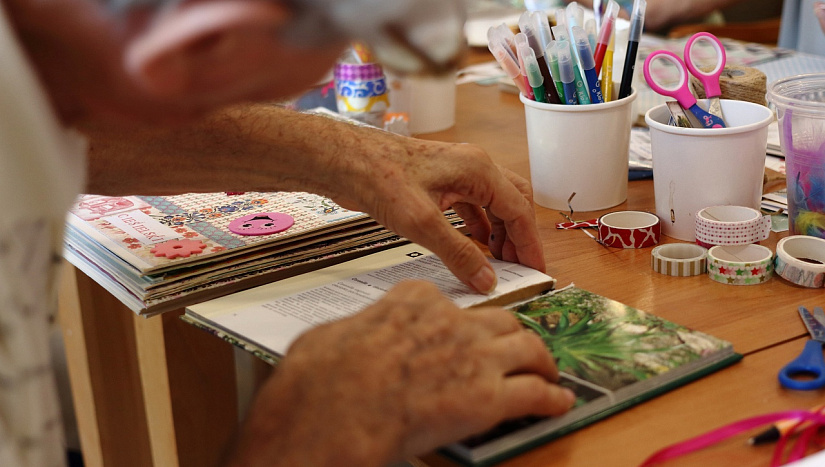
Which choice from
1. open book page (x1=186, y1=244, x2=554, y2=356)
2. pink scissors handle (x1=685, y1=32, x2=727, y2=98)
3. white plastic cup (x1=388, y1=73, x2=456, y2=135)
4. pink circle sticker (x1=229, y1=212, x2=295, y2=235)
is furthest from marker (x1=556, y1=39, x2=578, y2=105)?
white plastic cup (x1=388, y1=73, x2=456, y2=135)

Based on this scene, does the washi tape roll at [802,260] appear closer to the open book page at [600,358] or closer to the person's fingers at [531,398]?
the open book page at [600,358]

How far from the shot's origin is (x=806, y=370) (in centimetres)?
68

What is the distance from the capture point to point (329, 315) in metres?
0.79

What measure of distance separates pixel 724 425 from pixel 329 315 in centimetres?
35

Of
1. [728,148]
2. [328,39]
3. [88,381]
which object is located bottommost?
[88,381]

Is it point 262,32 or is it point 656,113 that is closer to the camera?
point 262,32

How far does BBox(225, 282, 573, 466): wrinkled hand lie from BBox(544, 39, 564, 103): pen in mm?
460

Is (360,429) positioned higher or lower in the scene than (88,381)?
higher

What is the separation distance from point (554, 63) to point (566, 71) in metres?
0.02

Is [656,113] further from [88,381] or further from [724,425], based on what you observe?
[88,381]

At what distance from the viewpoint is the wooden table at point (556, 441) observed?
2.06 ft

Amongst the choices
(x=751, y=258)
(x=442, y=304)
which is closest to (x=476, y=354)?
(x=442, y=304)

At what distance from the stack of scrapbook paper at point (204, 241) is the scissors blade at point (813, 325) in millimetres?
389

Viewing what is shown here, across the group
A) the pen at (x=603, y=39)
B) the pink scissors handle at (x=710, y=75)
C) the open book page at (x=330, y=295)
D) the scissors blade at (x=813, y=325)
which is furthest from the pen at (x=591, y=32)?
the scissors blade at (x=813, y=325)
